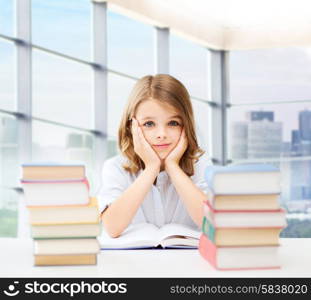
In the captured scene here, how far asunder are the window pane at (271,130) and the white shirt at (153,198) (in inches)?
292

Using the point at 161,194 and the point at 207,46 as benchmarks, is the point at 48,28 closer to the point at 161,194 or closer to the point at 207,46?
the point at 207,46

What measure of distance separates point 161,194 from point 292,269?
0.83 meters

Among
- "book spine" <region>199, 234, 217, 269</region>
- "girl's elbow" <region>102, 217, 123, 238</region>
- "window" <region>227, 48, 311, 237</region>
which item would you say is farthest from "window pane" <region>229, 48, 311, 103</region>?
"book spine" <region>199, 234, 217, 269</region>

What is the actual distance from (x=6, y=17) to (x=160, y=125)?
15.4 ft

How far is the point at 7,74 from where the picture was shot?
20.5 feet

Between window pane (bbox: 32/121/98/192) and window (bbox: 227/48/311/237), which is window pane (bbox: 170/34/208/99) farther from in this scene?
window pane (bbox: 32/121/98/192)

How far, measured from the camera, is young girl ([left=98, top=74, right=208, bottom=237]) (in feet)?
6.15

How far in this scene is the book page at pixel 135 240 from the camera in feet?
5.22

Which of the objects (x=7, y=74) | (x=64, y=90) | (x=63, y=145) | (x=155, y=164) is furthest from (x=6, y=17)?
(x=155, y=164)

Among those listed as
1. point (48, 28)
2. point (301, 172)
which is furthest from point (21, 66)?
point (301, 172)

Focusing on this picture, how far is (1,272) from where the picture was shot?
1248 millimetres

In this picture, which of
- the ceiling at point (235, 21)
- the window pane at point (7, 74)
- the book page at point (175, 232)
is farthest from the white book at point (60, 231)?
the ceiling at point (235, 21)

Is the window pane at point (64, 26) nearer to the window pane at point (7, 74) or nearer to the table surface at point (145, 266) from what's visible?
the window pane at point (7, 74)

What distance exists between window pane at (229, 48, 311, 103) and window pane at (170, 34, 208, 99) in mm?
449
